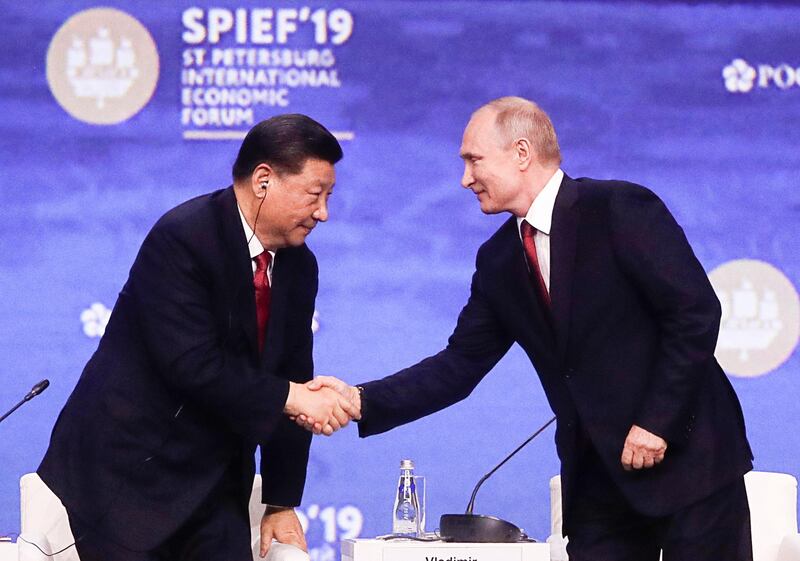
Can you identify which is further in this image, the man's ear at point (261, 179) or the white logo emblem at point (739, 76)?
the white logo emblem at point (739, 76)

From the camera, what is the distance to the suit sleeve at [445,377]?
338cm

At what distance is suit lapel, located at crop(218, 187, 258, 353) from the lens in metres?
2.90

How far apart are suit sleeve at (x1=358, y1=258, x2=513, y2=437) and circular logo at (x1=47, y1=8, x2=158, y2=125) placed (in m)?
1.56

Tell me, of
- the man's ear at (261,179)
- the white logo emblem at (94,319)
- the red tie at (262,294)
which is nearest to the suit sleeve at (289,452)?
the red tie at (262,294)

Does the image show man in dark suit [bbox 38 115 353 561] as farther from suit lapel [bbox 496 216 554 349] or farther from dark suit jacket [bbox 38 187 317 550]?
suit lapel [bbox 496 216 554 349]

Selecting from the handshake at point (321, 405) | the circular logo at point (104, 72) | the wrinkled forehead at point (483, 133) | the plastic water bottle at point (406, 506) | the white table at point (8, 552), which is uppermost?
the circular logo at point (104, 72)

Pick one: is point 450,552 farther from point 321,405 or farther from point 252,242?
point 252,242

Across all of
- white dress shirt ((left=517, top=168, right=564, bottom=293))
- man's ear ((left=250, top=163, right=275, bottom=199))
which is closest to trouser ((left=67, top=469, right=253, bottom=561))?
man's ear ((left=250, top=163, right=275, bottom=199))

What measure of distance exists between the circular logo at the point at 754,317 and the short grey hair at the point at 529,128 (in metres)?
1.57

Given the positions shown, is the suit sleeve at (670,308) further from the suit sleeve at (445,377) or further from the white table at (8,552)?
the white table at (8,552)

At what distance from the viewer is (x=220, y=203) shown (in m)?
2.95

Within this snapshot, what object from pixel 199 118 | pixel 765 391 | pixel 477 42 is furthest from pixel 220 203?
pixel 765 391

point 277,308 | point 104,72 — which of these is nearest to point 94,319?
point 104,72

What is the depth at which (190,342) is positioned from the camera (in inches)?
110
